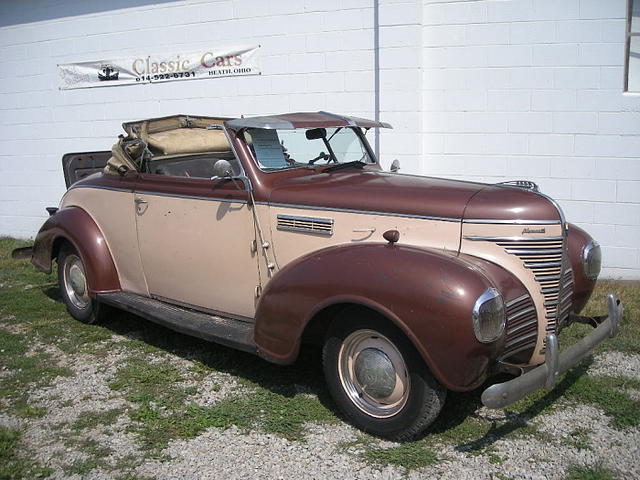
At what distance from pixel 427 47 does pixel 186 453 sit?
17.3ft

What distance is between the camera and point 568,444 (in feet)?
11.5

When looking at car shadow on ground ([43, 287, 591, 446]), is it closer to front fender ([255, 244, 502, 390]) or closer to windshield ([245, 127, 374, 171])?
front fender ([255, 244, 502, 390])

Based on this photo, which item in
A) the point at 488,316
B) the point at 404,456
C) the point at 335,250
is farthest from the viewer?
the point at 335,250

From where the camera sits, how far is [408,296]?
10.6 ft

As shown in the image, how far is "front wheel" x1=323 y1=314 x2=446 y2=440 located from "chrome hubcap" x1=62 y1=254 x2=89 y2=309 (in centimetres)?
289

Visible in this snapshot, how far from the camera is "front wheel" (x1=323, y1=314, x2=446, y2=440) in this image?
3369 mm

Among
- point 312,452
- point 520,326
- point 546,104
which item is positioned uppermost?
point 546,104

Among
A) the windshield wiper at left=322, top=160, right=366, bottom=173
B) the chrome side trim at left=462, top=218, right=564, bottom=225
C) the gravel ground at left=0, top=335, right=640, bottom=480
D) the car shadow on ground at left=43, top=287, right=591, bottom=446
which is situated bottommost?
the gravel ground at left=0, top=335, right=640, bottom=480

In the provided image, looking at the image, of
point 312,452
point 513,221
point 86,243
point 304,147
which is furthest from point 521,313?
point 86,243

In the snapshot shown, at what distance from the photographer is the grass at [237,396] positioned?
3.54 meters

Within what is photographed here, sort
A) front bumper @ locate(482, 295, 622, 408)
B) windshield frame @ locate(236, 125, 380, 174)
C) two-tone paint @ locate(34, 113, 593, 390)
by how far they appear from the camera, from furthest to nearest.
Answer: windshield frame @ locate(236, 125, 380, 174)
two-tone paint @ locate(34, 113, 593, 390)
front bumper @ locate(482, 295, 622, 408)

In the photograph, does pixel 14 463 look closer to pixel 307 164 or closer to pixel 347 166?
pixel 307 164

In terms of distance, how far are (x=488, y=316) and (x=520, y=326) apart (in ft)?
1.20

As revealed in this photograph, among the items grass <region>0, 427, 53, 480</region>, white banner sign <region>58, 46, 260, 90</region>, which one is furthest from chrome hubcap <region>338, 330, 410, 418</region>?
white banner sign <region>58, 46, 260, 90</region>
